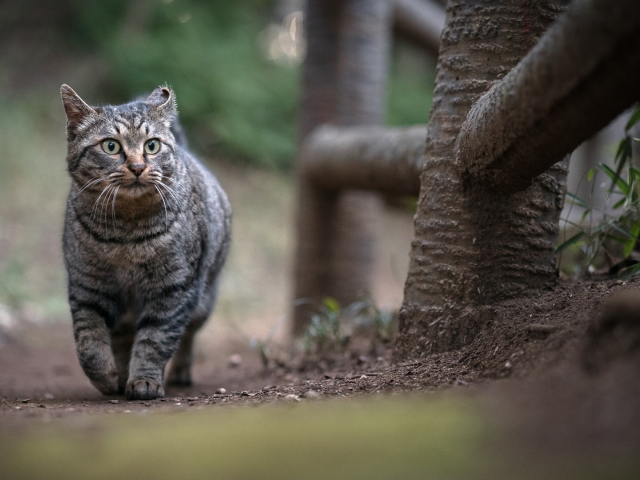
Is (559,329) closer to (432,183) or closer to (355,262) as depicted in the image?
(432,183)

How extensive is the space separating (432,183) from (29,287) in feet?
17.1

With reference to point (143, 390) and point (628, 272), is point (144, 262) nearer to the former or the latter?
point (143, 390)

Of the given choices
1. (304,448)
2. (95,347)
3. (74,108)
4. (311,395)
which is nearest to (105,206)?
(74,108)

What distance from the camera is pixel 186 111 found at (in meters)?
9.24

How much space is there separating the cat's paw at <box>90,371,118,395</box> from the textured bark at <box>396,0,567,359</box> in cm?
133

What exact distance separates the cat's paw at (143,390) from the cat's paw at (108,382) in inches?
3.9

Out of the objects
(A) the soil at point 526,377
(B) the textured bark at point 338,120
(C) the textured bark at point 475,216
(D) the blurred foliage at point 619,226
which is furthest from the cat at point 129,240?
(B) the textured bark at point 338,120

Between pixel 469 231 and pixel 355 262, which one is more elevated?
pixel 355 262

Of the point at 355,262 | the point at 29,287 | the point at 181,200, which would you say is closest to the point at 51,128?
the point at 29,287

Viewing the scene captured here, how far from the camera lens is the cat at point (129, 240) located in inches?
110

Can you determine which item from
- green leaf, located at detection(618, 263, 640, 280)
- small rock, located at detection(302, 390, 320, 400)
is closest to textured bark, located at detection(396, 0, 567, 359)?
green leaf, located at detection(618, 263, 640, 280)

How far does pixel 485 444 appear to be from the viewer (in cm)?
132

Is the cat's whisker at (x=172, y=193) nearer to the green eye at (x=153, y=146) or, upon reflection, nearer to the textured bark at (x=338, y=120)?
the green eye at (x=153, y=146)

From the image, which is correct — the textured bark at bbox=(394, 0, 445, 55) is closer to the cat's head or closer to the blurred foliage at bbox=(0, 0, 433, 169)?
the blurred foliage at bbox=(0, 0, 433, 169)
